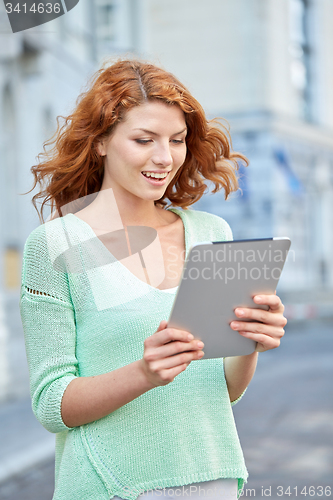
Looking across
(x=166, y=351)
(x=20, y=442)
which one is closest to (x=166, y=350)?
(x=166, y=351)

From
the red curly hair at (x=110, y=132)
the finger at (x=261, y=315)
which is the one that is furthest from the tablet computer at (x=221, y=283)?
the red curly hair at (x=110, y=132)

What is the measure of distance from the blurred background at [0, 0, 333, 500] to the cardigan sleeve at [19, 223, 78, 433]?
2.22 ft

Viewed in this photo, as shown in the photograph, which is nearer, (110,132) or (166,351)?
Result: (166,351)

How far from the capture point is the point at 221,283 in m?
1.33

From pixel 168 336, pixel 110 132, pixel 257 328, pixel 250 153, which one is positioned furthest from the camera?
pixel 250 153

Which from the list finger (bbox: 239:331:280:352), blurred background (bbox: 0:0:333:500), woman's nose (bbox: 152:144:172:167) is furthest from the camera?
blurred background (bbox: 0:0:333:500)

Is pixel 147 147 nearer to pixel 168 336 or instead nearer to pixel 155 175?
pixel 155 175

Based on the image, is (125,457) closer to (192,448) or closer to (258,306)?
(192,448)

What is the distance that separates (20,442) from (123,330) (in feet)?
13.8

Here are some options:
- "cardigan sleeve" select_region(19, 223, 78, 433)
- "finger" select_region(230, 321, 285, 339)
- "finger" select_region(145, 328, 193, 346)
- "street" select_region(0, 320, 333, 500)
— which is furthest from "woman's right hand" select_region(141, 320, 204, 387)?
"street" select_region(0, 320, 333, 500)

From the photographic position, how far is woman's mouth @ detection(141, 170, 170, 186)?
1.59 meters

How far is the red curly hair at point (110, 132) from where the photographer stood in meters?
1.59

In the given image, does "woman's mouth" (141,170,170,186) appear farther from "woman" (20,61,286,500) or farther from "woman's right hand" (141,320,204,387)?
"woman's right hand" (141,320,204,387)

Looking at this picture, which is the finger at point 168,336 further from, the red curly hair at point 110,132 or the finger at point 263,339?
the red curly hair at point 110,132
